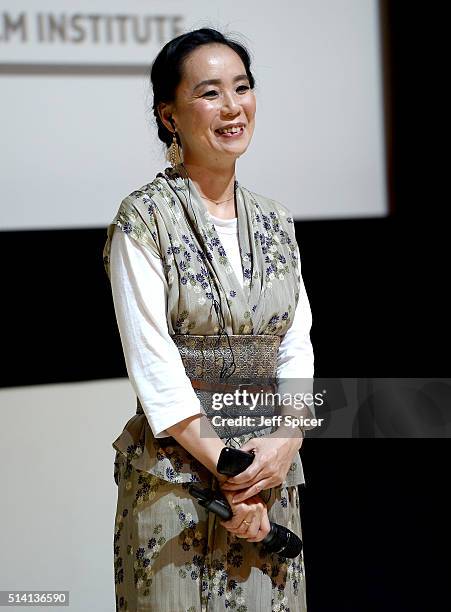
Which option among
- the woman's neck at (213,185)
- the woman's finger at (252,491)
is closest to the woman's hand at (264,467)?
the woman's finger at (252,491)

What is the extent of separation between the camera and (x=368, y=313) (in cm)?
367

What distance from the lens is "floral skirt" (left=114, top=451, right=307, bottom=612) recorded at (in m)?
1.94

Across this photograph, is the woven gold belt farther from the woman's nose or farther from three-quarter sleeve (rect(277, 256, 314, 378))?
the woman's nose

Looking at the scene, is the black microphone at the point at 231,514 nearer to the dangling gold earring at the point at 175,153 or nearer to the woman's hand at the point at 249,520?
the woman's hand at the point at 249,520

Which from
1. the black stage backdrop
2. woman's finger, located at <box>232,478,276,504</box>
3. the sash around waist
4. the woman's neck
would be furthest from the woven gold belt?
the black stage backdrop

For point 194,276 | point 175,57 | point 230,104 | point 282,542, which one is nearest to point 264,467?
point 282,542

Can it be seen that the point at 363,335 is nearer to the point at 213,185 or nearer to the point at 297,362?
the point at 297,362

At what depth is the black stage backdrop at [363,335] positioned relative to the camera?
125 inches

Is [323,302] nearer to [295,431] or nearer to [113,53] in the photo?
[113,53]

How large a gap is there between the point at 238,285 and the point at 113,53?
148cm

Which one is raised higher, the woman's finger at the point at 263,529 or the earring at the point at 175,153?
the earring at the point at 175,153

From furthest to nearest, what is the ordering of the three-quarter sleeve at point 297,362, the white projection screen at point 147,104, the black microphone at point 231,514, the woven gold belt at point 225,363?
the white projection screen at point 147,104, the three-quarter sleeve at point 297,362, the woven gold belt at point 225,363, the black microphone at point 231,514

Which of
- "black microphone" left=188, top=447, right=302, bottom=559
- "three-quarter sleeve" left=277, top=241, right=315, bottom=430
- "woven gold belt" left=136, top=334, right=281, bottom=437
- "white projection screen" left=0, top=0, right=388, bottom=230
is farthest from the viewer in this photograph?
"white projection screen" left=0, top=0, right=388, bottom=230

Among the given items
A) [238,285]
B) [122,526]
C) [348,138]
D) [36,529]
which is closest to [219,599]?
[122,526]
